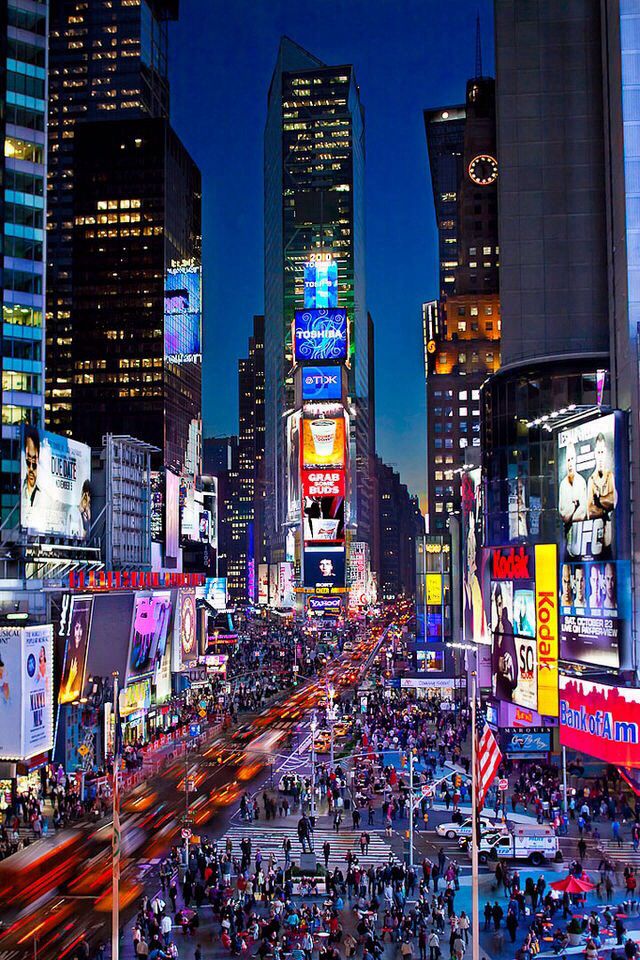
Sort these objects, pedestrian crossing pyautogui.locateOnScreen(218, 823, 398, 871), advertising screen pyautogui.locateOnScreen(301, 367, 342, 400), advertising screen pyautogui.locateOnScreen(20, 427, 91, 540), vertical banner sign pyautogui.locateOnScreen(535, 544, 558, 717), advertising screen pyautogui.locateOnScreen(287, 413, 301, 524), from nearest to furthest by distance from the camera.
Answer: pedestrian crossing pyautogui.locateOnScreen(218, 823, 398, 871) → vertical banner sign pyautogui.locateOnScreen(535, 544, 558, 717) → advertising screen pyautogui.locateOnScreen(20, 427, 91, 540) → advertising screen pyautogui.locateOnScreen(301, 367, 342, 400) → advertising screen pyautogui.locateOnScreen(287, 413, 301, 524)

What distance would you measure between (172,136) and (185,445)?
51288mm

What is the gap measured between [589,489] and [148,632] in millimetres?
33158

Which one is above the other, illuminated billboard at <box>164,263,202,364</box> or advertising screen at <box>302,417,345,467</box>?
illuminated billboard at <box>164,263,202,364</box>

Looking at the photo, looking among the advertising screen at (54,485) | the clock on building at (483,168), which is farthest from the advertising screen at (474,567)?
the clock on building at (483,168)

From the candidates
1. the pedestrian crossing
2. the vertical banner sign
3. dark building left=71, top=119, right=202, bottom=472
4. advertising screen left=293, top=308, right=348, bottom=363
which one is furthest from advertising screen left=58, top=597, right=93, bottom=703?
dark building left=71, top=119, right=202, bottom=472

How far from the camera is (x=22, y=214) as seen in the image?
75875 mm

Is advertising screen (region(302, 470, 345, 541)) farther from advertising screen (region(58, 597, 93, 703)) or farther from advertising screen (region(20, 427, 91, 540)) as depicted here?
advertising screen (region(58, 597, 93, 703))

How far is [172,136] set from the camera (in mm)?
180375

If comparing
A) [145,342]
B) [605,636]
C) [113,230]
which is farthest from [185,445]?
[605,636]

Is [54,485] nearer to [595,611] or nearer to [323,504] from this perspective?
[595,611]

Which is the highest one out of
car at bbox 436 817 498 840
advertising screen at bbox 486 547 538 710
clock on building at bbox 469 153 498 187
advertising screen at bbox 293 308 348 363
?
clock on building at bbox 469 153 498 187

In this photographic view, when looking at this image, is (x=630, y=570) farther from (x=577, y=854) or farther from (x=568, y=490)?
(x=577, y=854)

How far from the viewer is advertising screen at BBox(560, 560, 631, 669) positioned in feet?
149

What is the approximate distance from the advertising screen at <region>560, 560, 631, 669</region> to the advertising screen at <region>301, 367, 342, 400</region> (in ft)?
234
